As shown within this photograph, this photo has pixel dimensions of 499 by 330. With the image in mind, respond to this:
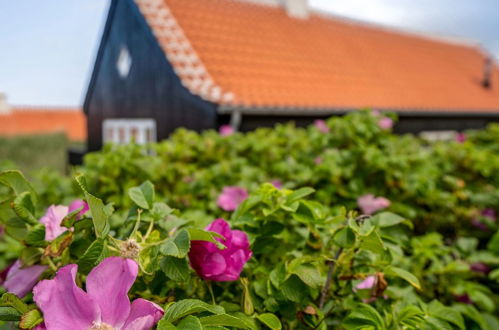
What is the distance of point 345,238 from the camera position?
805mm

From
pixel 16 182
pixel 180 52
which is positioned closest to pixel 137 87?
pixel 180 52

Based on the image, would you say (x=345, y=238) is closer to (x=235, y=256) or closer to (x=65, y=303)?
(x=235, y=256)

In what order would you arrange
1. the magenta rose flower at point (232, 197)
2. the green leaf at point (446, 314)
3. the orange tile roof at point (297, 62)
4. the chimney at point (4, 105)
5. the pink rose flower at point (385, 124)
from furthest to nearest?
the chimney at point (4, 105), the orange tile roof at point (297, 62), the pink rose flower at point (385, 124), the magenta rose flower at point (232, 197), the green leaf at point (446, 314)

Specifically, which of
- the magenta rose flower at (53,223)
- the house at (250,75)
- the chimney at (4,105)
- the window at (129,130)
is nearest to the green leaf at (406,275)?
Answer: the magenta rose flower at (53,223)

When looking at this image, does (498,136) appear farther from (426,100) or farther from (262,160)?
(426,100)

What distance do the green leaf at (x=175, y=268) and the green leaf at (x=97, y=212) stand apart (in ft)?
0.35

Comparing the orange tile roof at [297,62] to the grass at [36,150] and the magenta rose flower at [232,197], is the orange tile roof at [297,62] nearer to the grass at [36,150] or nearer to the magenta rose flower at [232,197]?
the magenta rose flower at [232,197]

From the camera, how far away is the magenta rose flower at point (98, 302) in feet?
1.87

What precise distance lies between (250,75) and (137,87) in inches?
86.5

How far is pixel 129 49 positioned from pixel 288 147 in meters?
6.32

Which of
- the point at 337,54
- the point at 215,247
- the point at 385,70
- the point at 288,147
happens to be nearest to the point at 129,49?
the point at 337,54

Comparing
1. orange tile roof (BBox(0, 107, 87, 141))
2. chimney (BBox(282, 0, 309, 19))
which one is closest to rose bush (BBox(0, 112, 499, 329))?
chimney (BBox(282, 0, 309, 19))

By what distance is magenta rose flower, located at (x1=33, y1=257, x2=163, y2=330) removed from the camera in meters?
0.57

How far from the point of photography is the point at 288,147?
2465 mm
